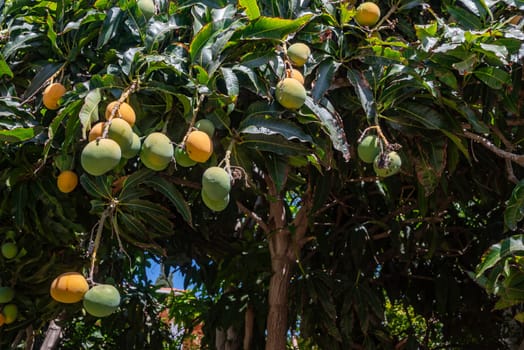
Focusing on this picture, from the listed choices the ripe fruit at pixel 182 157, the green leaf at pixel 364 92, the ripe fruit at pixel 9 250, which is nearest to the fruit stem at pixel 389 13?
the green leaf at pixel 364 92

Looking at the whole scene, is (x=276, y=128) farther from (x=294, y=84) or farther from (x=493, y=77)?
(x=493, y=77)

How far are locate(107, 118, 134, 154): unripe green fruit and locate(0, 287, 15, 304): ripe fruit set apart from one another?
Answer: 1.27 meters

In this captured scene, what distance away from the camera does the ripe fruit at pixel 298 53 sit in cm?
187

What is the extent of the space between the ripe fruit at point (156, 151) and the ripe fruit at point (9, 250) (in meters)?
1.07

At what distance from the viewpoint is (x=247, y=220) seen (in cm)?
395

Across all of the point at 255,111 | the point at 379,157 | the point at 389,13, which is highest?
the point at 389,13

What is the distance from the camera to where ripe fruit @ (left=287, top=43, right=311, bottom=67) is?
1.87 meters

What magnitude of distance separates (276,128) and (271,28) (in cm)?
24

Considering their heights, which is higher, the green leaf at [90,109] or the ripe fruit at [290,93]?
the ripe fruit at [290,93]

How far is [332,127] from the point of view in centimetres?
189

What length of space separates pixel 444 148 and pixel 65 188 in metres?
1.04

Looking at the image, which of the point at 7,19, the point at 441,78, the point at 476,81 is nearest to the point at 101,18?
the point at 7,19

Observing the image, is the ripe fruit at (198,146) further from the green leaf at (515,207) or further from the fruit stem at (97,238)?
the green leaf at (515,207)

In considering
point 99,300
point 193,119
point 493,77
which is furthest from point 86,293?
point 493,77
